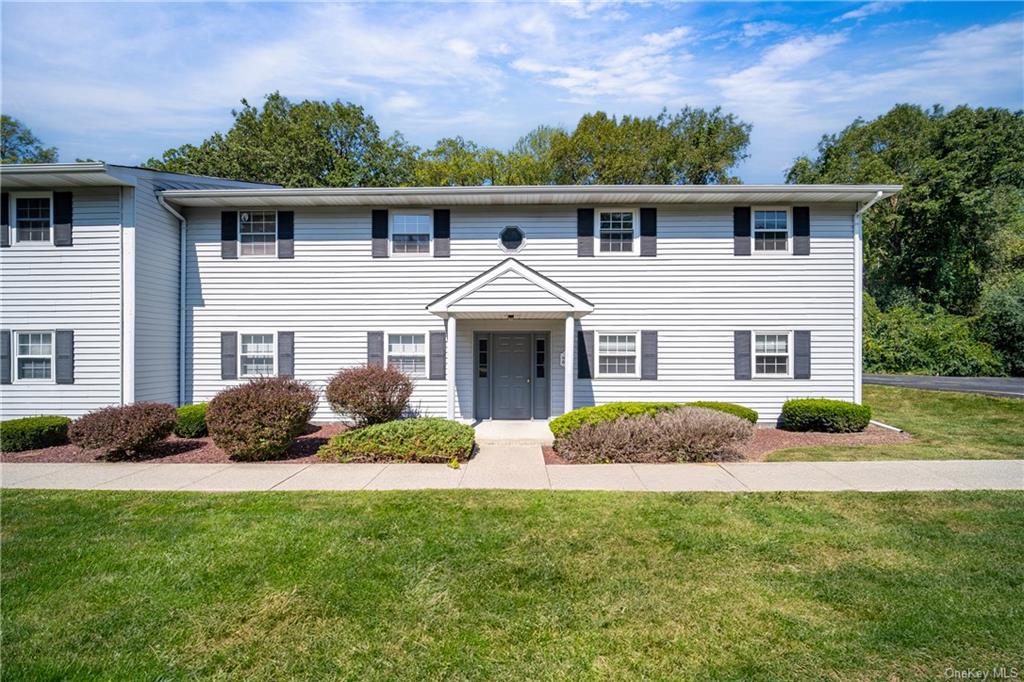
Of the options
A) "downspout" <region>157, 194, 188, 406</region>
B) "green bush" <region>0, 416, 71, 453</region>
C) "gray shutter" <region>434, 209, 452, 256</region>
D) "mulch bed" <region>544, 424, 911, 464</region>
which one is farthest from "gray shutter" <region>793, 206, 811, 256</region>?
"green bush" <region>0, 416, 71, 453</region>

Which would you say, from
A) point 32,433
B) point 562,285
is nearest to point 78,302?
point 32,433

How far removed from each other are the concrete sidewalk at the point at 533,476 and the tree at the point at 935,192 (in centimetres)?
2483

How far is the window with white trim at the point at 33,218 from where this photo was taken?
36.3 ft

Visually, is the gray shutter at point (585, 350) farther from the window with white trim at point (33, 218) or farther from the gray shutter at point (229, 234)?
the window with white trim at point (33, 218)

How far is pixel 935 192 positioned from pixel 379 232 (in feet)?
98.2

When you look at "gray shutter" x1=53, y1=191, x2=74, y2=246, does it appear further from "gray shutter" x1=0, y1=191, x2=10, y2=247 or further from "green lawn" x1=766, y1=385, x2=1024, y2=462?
"green lawn" x1=766, y1=385, x2=1024, y2=462

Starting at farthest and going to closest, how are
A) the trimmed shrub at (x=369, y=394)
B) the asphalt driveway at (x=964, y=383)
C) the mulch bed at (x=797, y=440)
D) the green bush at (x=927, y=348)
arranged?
the green bush at (x=927, y=348) → the asphalt driveway at (x=964, y=383) → the trimmed shrub at (x=369, y=394) → the mulch bed at (x=797, y=440)

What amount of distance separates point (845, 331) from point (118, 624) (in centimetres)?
1424

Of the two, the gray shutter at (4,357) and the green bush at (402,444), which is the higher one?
the gray shutter at (4,357)

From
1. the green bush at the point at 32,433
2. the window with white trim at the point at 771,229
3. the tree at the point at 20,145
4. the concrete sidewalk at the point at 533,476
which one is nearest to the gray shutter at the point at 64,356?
the green bush at the point at 32,433

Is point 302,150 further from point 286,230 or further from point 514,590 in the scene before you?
point 514,590

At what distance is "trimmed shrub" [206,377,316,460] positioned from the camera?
8336 millimetres

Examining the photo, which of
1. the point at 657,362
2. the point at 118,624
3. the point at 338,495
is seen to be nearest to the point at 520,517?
the point at 338,495

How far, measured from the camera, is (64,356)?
36.0 ft
